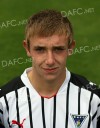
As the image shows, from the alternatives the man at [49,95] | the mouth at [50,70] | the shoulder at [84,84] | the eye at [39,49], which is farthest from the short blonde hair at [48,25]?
the shoulder at [84,84]

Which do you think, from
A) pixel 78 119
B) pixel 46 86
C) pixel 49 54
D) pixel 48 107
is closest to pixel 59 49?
pixel 49 54

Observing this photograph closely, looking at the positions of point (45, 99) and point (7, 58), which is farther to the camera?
point (7, 58)

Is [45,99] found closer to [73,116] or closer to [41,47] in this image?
[73,116]

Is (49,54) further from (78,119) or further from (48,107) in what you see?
(78,119)

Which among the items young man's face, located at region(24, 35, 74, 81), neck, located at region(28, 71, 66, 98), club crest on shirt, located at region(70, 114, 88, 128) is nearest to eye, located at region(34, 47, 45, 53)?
young man's face, located at region(24, 35, 74, 81)

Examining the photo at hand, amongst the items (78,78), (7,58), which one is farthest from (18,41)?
(78,78)

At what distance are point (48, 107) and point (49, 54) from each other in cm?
49

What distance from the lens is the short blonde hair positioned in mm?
3084

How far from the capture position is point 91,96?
10.8 ft

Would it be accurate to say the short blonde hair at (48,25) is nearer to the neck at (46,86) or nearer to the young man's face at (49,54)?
the young man's face at (49,54)

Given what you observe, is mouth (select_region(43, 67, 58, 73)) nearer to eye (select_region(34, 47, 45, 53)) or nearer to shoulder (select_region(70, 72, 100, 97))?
eye (select_region(34, 47, 45, 53))

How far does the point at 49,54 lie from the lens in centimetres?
304

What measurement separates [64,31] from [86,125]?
2.69 ft

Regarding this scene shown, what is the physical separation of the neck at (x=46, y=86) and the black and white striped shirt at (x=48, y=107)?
3 cm
